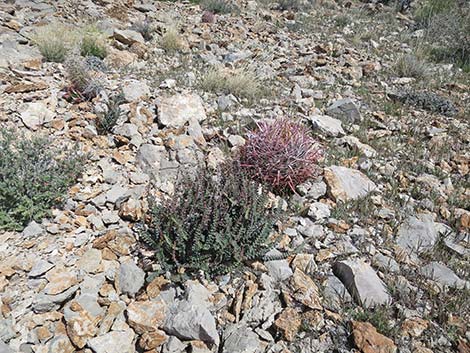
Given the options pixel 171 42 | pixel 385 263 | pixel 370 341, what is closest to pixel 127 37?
pixel 171 42

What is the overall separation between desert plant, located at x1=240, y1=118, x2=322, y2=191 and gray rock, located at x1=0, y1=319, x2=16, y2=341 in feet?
7.15

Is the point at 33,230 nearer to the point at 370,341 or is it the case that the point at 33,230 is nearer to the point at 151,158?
the point at 151,158

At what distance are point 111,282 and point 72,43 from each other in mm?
4828

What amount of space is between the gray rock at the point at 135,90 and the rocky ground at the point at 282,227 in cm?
5

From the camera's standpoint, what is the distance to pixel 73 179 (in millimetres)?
3254

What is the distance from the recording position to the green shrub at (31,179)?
9.16 feet

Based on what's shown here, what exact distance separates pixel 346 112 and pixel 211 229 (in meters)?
3.31

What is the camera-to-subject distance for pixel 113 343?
215cm

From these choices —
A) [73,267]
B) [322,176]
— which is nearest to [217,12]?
[322,176]

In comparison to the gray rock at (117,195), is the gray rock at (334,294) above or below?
above

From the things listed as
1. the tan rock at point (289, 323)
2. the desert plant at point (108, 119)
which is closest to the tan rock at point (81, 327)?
the tan rock at point (289, 323)

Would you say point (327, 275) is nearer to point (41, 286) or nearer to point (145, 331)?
point (145, 331)

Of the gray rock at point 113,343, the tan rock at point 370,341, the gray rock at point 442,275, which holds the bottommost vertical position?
the gray rock at point 113,343

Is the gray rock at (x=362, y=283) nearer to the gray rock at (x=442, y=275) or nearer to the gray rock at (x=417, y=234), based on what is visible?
the gray rock at (x=442, y=275)
